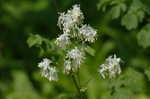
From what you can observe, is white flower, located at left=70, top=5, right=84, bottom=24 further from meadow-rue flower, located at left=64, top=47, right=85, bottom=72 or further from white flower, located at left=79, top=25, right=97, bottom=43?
meadow-rue flower, located at left=64, top=47, right=85, bottom=72

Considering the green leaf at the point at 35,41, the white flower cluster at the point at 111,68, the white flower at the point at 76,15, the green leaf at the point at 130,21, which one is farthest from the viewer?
the green leaf at the point at 130,21

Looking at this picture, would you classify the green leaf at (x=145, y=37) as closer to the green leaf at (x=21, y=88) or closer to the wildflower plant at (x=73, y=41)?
the wildflower plant at (x=73, y=41)

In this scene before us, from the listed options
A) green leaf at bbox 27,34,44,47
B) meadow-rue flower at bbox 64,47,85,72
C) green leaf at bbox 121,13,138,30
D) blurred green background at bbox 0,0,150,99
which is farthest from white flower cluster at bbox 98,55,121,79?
blurred green background at bbox 0,0,150,99

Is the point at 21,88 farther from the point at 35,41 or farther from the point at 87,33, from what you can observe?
the point at 87,33

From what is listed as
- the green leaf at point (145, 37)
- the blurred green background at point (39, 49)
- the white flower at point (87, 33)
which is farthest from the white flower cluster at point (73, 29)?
the blurred green background at point (39, 49)

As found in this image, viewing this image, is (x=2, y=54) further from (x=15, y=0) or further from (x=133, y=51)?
(x=133, y=51)

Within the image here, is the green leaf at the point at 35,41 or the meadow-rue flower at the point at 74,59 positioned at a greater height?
the green leaf at the point at 35,41

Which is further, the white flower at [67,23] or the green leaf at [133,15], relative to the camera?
the green leaf at [133,15]
